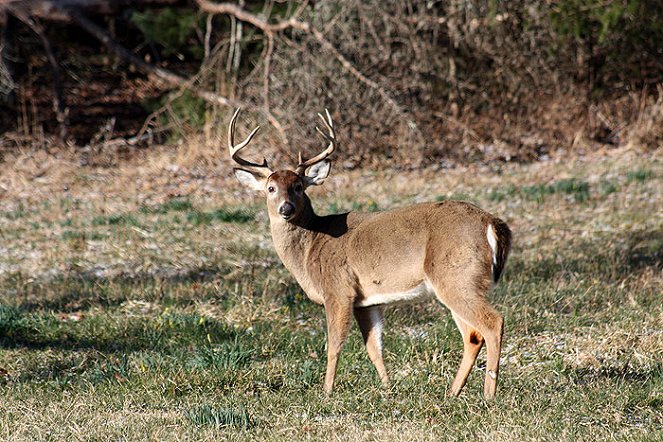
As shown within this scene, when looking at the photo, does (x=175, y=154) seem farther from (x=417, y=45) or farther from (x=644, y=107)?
(x=644, y=107)

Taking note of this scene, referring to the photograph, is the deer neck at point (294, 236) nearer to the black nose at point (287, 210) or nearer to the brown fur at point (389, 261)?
the brown fur at point (389, 261)

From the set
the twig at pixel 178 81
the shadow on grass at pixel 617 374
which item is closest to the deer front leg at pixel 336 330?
the shadow on grass at pixel 617 374

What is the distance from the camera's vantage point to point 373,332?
6.19 metres

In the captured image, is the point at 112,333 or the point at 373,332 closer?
the point at 373,332

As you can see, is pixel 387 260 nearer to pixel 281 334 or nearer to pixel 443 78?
pixel 281 334

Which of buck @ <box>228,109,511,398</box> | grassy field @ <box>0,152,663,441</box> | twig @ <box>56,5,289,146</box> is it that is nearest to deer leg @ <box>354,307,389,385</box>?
buck @ <box>228,109,511,398</box>

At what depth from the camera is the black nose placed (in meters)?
6.36

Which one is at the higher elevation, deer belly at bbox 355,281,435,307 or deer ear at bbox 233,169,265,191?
deer ear at bbox 233,169,265,191

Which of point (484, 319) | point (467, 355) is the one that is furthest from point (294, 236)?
point (484, 319)

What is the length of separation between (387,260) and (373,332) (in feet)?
1.82

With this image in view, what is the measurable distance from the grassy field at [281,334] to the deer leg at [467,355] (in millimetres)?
62

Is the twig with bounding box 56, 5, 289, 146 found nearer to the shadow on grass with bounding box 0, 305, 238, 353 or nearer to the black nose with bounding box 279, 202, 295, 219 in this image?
the shadow on grass with bounding box 0, 305, 238, 353

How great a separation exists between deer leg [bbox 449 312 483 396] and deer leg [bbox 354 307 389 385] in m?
0.48

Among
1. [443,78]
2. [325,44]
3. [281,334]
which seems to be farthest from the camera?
[443,78]
